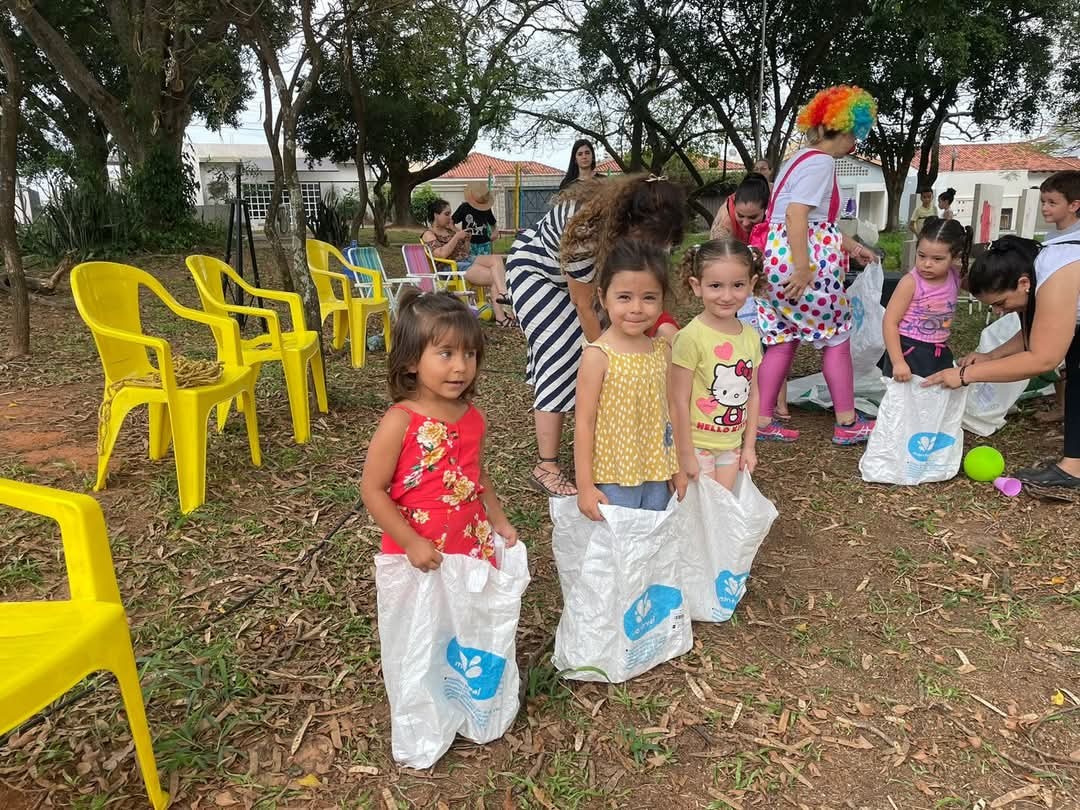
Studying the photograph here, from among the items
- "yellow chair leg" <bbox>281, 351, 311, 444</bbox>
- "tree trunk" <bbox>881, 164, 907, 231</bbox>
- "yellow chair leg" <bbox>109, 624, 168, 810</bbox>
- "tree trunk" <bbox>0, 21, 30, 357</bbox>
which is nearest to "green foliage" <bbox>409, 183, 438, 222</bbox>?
"tree trunk" <bbox>881, 164, 907, 231</bbox>

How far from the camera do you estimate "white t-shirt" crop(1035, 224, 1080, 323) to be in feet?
9.68

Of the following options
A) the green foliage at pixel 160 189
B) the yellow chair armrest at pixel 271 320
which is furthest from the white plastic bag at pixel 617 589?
the green foliage at pixel 160 189

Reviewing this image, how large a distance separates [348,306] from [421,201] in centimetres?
3105

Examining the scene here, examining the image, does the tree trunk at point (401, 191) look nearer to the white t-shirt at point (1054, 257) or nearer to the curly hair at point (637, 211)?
the white t-shirt at point (1054, 257)

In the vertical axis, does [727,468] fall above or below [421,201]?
below

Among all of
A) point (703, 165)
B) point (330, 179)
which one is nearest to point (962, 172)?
point (703, 165)

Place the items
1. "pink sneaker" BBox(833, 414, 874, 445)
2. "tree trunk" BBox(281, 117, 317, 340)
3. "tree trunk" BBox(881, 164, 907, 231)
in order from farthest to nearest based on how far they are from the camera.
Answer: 1. "tree trunk" BBox(881, 164, 907, 231)
2. "tree trunk" BBox(281, 117, 317, 340)
3. "pink sneaker" BBox(833, 414, 874, 445)

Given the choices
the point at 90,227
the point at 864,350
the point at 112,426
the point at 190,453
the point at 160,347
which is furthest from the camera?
the point at 90,227

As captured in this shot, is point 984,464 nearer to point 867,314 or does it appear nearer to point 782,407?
point 782,407

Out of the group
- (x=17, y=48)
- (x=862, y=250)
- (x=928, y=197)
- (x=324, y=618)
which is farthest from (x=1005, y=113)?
(x=17, y=48)

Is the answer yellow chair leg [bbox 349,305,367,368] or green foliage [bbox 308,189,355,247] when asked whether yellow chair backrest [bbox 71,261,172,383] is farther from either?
green foliage [bbox 308,189,355,247]

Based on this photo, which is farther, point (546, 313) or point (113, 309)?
point (113, 309)

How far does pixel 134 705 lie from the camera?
5.22 ft

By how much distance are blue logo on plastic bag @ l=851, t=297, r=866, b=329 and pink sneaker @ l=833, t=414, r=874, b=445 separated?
76cm
